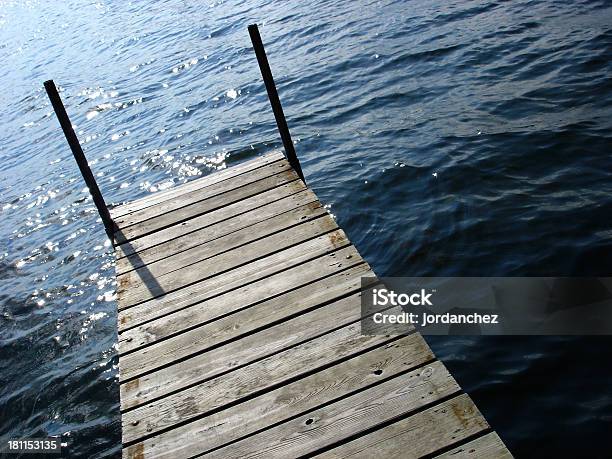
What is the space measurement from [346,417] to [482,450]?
→ 2.58 feet

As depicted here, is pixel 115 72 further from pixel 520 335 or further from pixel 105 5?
pixel 520 335

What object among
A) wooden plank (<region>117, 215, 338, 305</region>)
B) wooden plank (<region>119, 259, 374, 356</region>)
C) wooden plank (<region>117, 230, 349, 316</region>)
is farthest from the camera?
wooden plank (<region>117, 215, 338, 305</region>)

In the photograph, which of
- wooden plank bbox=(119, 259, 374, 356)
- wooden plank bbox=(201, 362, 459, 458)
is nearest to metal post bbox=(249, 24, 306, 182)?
wooden plank bbox=(119, 259, 374, 356)

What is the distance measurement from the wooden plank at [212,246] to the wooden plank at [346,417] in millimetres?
2445

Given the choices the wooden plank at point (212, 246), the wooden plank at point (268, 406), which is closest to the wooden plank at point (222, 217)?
the wooden plank at point (212, 246)

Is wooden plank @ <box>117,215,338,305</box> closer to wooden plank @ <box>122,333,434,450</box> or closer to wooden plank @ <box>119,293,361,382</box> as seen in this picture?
wooden plank @ <box>119,293,361,382</box>

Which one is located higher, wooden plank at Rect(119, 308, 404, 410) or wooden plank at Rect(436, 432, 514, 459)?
wooden plank at Rect(119, 308, 404, 410)

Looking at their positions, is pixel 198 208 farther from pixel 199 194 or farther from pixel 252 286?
pixel 252 286

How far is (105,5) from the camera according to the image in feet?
92.1

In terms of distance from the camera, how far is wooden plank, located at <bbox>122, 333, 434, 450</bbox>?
154 inches

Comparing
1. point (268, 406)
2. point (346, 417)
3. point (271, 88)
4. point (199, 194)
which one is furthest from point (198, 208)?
point (346, 417)

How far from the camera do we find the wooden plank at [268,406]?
391cm

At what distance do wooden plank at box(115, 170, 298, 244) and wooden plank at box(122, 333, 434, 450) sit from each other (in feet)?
9.63

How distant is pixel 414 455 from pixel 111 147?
1139 centimetres
